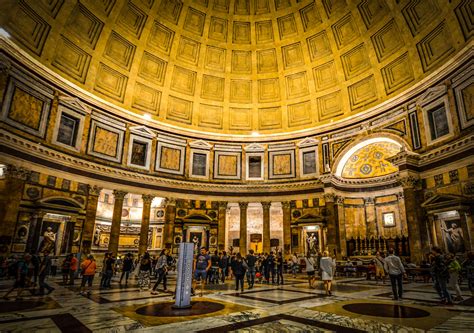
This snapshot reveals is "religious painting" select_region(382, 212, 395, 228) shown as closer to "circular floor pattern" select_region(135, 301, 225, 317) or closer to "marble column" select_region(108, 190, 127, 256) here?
"circular floor pattern" select_region(135, 301, 225, 317)

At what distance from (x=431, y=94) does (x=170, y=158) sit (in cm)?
2033

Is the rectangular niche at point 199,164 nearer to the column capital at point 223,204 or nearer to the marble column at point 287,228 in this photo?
the column capital at point 223,204

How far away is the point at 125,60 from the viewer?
79.7ft

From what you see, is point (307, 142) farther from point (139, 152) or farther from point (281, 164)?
point (139, 152)

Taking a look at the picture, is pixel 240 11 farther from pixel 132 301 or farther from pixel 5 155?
pixel 132 301

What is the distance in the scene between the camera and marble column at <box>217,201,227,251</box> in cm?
2459

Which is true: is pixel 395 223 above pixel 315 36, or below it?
below

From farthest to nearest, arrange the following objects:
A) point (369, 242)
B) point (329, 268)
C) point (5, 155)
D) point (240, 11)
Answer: point (240, 11), point (369, 242), point (5, 155), point (329, 268)

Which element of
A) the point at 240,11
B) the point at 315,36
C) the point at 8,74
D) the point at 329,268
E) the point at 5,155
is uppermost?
the point at 240,11

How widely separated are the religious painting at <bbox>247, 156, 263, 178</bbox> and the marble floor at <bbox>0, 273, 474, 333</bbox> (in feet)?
59.3

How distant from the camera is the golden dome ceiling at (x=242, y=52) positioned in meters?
19.3

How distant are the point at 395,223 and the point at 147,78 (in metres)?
24.8

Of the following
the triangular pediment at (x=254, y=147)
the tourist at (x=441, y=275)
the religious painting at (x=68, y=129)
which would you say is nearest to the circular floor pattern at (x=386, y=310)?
the tourist at (x=441, y=275)

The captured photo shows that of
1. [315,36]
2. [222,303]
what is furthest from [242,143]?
[222,303]
